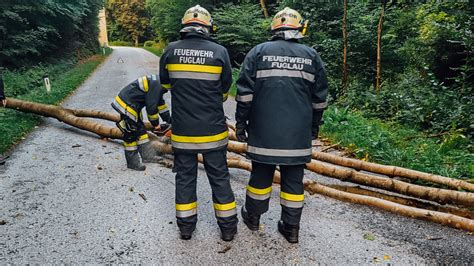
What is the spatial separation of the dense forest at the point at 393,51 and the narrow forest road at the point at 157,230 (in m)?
3.54

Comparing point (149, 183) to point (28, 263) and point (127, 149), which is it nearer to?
point (127, 149)

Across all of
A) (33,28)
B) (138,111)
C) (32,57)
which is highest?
(33,28)

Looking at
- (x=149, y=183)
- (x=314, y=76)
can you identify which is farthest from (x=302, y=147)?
(x=149, y=183)

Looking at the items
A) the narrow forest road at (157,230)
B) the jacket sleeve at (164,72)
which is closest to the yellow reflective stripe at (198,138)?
the jacket sleeve at (164,72)

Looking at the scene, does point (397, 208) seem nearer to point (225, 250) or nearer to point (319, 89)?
point (319, 89)

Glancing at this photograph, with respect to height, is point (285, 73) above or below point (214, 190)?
above

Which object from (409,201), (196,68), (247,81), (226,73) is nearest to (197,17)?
(196,68)

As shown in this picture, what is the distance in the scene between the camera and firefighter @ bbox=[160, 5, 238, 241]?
3.26 m

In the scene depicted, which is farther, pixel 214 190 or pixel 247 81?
pixel 214 190

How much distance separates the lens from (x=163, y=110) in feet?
16.9

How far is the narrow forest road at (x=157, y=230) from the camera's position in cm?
315

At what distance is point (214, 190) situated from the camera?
3.47 meters

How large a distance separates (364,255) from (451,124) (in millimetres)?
4743

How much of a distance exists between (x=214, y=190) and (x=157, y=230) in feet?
2.51
